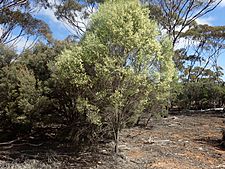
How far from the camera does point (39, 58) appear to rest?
419 inches

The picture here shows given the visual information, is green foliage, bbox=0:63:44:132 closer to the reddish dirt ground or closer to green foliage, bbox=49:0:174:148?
green foliage, bbox=49:0:174:148

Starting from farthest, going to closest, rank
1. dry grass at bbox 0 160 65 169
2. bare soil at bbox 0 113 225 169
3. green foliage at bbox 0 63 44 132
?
1. green foliage at bbox 0 63 44 132
2. bare soil at bbox 0 113 225 169
3. dry grass at bbox 0 160 65 169

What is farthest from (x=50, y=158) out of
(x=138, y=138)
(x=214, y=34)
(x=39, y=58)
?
(x=214, y=34)

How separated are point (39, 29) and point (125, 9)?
43.1 feet

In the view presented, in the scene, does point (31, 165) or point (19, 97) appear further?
point (19, 97)

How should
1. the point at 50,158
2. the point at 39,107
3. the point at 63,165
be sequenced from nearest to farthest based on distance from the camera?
the point at 63,165
the point at 50,158
the point at 39,107

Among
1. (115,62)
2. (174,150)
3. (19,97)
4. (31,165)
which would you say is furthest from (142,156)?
(19,97)

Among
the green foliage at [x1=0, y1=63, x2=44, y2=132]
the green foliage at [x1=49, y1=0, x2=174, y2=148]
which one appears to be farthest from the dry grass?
the green foliage at [x1=0, y1=63, x2=44, y2=132]

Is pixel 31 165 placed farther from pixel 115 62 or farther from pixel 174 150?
pixel 174 150

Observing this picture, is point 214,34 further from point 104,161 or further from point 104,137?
point 104,161

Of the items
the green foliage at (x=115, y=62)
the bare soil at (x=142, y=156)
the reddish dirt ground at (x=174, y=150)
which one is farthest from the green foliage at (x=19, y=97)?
the reddish dirt ground at (x=174, y=150)

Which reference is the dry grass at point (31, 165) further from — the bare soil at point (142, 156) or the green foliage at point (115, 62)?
the green foliage at point (115, 62)

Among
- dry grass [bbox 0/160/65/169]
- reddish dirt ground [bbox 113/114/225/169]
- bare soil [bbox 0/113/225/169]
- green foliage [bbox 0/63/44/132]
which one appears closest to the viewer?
dry grass [bbox 0/160/65/169]

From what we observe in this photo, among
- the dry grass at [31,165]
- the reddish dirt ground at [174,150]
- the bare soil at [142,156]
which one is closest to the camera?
the dry grass at [31,165]
